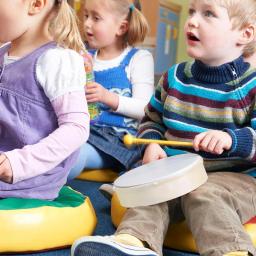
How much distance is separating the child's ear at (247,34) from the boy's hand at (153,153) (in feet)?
0.89

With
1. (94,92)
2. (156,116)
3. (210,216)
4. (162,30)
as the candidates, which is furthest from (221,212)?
(162,30)

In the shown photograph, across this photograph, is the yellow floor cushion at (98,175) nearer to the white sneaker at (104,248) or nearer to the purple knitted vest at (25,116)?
the purple knitted vest at (25,116)

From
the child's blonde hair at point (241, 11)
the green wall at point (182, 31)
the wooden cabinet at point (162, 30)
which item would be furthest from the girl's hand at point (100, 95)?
the green wall at point (182, 31)

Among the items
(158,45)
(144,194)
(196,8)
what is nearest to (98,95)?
(196,8)

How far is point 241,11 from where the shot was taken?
959 mm

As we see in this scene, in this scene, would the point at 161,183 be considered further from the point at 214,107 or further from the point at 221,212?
the point at 214,107

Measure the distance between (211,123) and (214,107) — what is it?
0.10ft

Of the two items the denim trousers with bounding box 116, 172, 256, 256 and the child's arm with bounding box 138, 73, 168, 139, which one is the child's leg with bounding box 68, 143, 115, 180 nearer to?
the child's arm with bounding box 138, 73, 168, 139

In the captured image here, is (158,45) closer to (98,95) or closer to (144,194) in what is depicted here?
(98,95)

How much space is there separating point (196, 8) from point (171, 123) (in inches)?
9.2

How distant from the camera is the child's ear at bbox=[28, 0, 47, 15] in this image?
2.98 ft

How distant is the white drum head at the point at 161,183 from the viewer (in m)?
0.77

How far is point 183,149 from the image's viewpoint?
983 millimetres

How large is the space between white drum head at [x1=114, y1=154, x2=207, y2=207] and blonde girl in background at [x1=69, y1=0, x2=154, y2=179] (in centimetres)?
51
